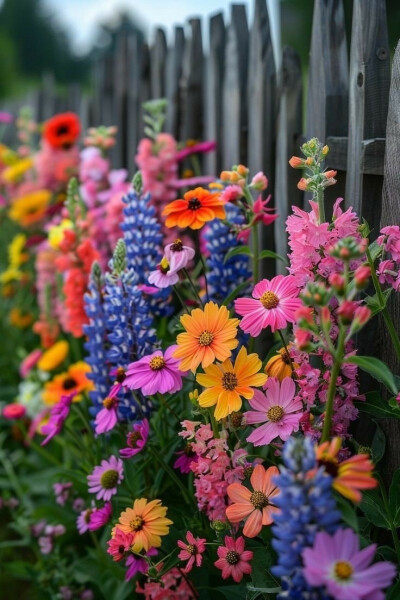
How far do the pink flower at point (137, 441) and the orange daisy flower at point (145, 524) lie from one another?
0.14 meters

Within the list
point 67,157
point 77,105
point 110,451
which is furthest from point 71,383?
point 77,105

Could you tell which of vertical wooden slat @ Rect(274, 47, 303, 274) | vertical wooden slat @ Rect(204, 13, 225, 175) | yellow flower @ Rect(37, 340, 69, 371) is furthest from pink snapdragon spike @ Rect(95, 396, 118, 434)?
vertical wooden slat @ Rect(204, 13, 225, 175)

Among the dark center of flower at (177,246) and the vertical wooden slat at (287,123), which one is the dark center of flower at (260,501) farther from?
the vertical wooden slat at (287,123)

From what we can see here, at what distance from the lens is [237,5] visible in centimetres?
280

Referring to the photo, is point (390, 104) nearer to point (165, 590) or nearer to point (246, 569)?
point (246, 569)

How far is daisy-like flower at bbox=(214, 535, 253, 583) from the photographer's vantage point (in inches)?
50.5

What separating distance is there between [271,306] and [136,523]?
19.7 inches

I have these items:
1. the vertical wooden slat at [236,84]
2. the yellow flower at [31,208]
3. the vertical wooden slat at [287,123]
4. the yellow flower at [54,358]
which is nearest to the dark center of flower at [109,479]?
the vertical wooden slat at [287,123]

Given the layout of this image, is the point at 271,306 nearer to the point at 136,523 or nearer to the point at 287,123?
the point at 136,523

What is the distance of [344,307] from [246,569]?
573 millimetres

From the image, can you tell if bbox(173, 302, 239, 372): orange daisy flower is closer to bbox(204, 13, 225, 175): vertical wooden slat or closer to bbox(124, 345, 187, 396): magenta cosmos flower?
bbox(124, 345, 187, 396): magenta cosmos flower

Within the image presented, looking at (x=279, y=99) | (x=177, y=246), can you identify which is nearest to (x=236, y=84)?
(x=279, y=99)

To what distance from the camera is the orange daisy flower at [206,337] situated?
1.32m

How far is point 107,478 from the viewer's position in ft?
5.17
